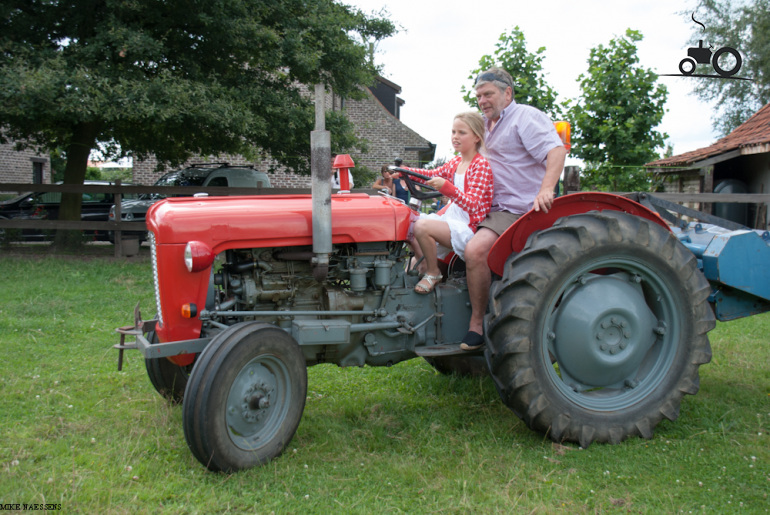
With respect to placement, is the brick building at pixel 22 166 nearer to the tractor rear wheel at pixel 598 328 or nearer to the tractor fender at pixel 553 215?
the tractor fender at pixel 553 215

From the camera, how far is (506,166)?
3.71 metres

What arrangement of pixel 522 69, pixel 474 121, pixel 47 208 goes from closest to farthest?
pixel 474 121
pixel 522 69
pixel 47 208

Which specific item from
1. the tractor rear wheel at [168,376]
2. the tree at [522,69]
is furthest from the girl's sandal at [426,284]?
the tree at [522,69]

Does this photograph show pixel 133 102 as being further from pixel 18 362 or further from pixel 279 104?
pixel 18 362

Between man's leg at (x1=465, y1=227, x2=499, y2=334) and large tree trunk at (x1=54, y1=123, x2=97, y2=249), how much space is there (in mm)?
9848

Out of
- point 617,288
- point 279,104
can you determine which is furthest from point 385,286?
point 279,104

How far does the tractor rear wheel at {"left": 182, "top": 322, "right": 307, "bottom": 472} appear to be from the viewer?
9.02 feet

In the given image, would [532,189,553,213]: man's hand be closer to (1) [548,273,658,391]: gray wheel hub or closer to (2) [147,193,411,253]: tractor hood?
(1) [548,273,658,391]: gray wheel hub

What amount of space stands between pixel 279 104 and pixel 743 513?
998 centimetres

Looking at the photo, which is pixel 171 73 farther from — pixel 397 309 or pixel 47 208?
pixel 397 309

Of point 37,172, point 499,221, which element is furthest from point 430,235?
point 37,172

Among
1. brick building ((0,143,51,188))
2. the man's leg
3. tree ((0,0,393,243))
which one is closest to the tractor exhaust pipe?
the man's leg

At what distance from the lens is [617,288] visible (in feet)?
11.4

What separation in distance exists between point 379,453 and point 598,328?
1.38 metres
